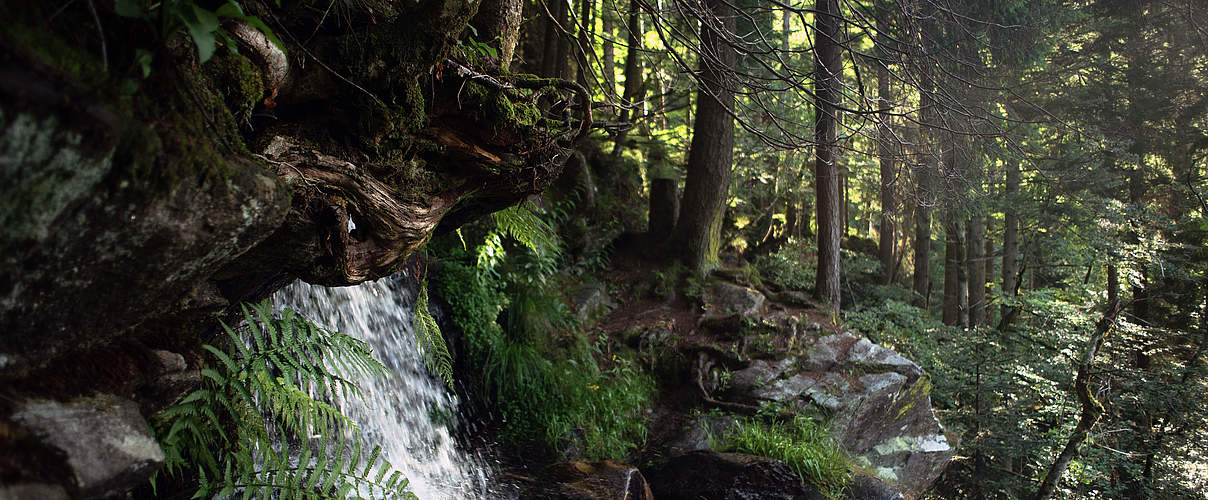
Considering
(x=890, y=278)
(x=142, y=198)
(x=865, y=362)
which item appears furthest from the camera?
(x=890, y=278)

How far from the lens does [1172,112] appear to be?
11383 millimetres

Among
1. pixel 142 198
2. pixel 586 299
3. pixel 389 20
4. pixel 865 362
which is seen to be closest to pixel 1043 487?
pixel 865 362

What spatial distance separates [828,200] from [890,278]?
6342 mm

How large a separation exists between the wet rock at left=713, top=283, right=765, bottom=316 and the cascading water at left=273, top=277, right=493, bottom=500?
14.0 feet

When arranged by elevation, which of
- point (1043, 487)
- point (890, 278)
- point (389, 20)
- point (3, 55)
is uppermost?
point (389, 20)

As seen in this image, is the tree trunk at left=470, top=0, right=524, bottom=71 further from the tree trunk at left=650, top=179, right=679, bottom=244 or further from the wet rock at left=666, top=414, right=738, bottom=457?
the tree trunk at left=650, top=179, right=679, bottom=244

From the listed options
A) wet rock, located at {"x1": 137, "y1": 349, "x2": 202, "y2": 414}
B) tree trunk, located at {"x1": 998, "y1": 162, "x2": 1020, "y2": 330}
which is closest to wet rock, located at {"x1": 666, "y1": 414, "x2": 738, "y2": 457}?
wet rock, located at {"x1": 137, "y1": 349, "x2": 202, "y2": 414}

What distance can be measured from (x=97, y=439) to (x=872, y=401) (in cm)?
727

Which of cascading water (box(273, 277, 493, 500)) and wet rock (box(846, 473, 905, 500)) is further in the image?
wet rock (box(846, 473, 905, 500))

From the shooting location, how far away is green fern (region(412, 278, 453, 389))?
4.84 metres

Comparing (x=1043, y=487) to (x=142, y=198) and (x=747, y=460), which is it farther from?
(x=142, y=198)

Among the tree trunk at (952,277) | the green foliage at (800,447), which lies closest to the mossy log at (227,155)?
the green foliage at (800,447)

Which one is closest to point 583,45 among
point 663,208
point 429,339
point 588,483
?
point 429,339

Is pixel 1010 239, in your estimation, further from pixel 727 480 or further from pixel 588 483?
pixel 588 483
